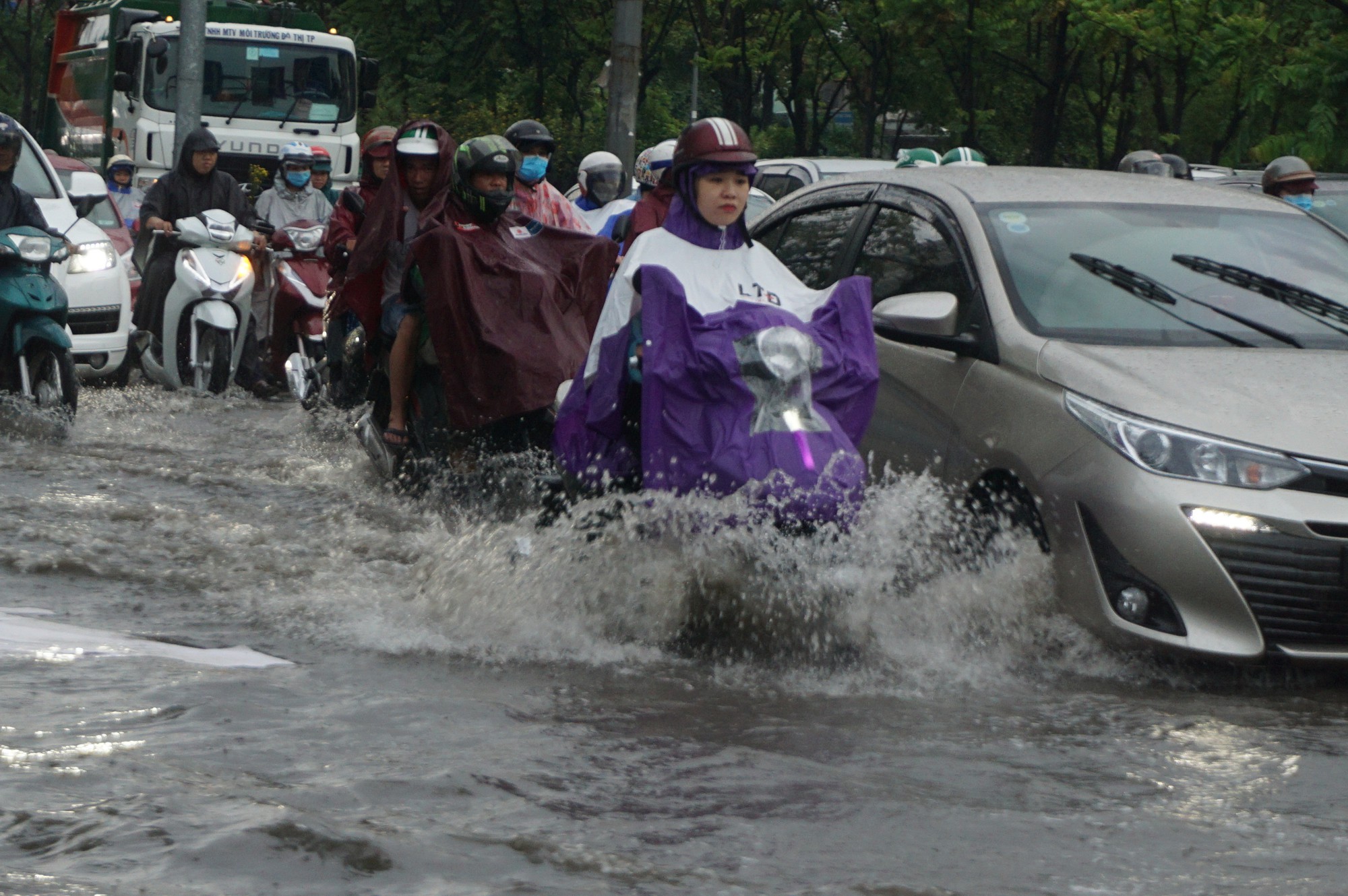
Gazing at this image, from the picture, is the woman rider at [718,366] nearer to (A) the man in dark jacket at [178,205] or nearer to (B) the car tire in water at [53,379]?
(B) the car tire in water at [53,379]

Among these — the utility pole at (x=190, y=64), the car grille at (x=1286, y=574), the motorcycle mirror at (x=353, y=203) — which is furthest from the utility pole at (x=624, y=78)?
the car grille at (x=1286, y=574)

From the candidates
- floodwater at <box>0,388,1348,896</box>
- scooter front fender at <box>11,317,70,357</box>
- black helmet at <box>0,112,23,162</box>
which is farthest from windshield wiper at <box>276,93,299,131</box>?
floodwater at <box>0,388,1348,896</box>

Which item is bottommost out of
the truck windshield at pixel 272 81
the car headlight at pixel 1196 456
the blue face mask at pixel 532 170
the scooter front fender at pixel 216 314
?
the scooter front fender at pixel 216 314

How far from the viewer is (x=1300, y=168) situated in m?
11.1

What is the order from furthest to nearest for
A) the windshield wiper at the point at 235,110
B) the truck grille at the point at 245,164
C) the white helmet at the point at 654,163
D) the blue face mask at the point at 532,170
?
the windshield wiper at the point at 235,110, the truck grille at the point at 245,164, the white helmet at the point at 654,163, the blue face mask at the point at 532,170

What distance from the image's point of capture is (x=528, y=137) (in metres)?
11.0

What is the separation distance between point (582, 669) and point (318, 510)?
3.41 metres

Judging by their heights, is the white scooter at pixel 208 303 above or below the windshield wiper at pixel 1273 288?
below

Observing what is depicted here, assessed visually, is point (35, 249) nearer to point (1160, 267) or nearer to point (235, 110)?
point (1160, 267)

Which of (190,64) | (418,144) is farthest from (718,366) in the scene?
(190,64)

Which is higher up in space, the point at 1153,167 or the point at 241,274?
the point at 1153,167

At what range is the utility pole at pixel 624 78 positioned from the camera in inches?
723

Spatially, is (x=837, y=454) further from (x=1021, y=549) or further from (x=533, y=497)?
(x=533, y=497)

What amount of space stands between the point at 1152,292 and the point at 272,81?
1824cm
